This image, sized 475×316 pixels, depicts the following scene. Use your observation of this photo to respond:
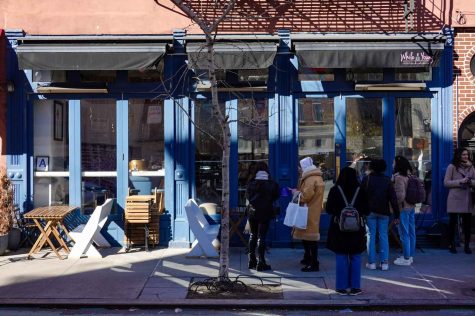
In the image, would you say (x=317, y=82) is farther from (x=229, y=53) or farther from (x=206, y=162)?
(x=206, y=162)

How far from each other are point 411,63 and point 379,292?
168 inches

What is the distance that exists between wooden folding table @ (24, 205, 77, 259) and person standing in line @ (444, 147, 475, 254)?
643 centimetres

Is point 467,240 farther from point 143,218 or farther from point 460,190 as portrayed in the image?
point 143,218

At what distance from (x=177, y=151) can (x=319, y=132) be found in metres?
2.58

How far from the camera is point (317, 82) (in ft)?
34.0

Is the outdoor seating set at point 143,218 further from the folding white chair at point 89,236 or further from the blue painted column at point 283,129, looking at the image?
the blue painted column at point 283,129

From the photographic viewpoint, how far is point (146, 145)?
1057 cm

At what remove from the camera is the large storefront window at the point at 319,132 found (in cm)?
1045

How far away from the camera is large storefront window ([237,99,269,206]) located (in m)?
10.4

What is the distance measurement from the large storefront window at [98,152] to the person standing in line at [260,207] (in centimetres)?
320

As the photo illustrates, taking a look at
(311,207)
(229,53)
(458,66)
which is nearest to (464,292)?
(311,207)

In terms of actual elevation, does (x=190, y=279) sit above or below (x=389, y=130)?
below

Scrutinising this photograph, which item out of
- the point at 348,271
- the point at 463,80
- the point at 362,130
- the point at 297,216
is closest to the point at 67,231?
the point at 297,216

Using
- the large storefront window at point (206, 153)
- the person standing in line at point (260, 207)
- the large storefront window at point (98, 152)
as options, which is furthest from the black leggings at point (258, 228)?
the large storefront window at point (98, 152)
